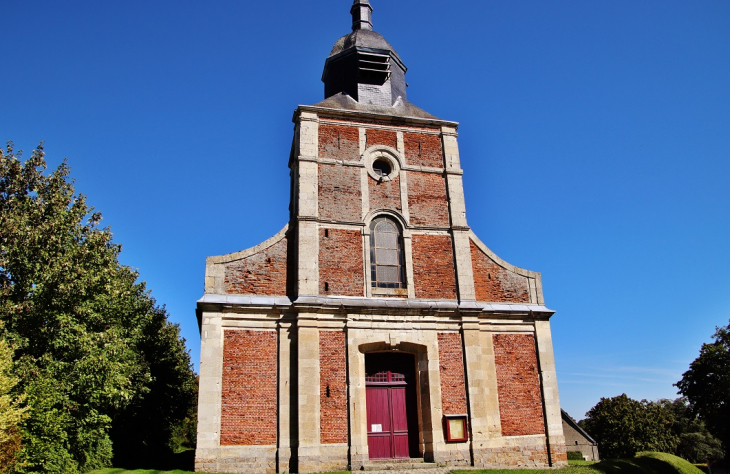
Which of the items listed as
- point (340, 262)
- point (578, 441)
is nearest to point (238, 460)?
point (340, 262)

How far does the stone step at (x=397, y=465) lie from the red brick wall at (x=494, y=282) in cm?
506

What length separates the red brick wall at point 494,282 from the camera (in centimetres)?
1652

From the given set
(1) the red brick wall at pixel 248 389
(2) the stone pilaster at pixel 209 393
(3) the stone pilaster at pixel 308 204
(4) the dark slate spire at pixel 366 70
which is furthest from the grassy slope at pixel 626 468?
(4) the dark slate spire at pixel 366 70

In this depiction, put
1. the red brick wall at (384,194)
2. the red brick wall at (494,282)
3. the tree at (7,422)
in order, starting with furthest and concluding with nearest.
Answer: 1. the red brick wall at (384,194)
2. the red brick wall at (494,282)
3. the tree at (7,422)

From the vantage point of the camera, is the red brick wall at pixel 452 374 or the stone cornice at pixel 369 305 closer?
the stone cornice at pixel 369 305

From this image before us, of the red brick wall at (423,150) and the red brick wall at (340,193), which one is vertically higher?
the red brick wall at (423,150)

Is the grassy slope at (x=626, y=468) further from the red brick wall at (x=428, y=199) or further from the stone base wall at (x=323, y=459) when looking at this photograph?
the red brick wall at (x=428, y=199)

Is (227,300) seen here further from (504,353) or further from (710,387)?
(710,387)

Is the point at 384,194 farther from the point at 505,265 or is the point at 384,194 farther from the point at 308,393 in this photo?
the point at 308,393

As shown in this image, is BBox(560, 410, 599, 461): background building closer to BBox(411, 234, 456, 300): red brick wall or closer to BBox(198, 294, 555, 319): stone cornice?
BBox(198, 294, 555, 319): stone cornice

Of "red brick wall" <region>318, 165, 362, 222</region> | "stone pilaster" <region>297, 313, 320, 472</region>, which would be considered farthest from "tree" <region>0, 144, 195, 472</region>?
"red brick wall" <region>318, 165, 362, 222</region>

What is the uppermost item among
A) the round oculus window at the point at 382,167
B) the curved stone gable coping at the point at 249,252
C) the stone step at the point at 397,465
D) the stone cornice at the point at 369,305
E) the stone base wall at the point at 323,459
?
the round oculus window at the point at 382,167

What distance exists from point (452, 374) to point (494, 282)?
10.9 ft

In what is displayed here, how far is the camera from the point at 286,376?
14.1 m
